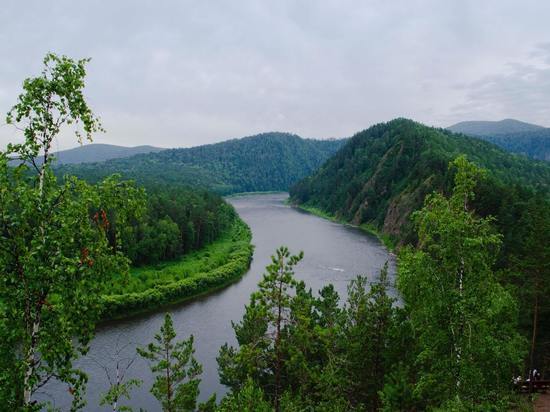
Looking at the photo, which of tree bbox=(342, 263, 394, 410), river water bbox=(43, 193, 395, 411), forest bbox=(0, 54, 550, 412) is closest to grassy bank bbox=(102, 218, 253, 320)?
river water bbox=(43, 193, 395, 411)

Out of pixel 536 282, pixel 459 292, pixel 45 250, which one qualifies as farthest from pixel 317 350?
pixel 536 282

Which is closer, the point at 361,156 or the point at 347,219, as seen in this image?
the point at 347,219

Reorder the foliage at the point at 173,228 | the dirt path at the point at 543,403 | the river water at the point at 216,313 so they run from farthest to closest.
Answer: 1. the foliage at the point at 173,228
2. the river water at the point at 216,313
3. the dirt path at the point at 543,403

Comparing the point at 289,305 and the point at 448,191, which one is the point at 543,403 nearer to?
the point at 289,305

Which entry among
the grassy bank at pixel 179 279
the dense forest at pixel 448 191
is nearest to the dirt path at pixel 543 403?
the dense forest at pixel 448 191

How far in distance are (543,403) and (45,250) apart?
28.8 meters

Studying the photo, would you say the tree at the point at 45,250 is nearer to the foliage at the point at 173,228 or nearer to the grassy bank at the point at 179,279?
the grassy bank at the point at 179,279

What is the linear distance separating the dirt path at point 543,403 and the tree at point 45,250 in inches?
1030

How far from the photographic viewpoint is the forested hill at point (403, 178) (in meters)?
107

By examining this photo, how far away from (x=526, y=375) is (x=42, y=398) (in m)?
38.0

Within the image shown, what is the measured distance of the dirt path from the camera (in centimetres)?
2501

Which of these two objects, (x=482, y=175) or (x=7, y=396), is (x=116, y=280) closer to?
(x=7, y=396)

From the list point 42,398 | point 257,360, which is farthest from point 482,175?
point 42,398

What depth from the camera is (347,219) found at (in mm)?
151000
